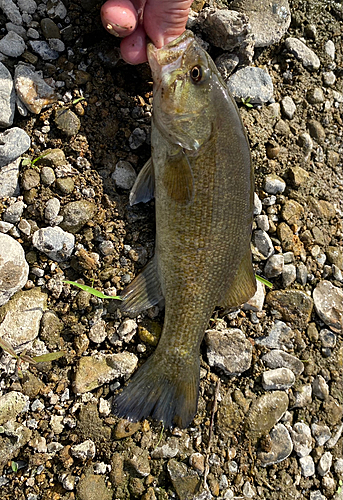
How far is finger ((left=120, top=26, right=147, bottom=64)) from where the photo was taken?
292 centimetres

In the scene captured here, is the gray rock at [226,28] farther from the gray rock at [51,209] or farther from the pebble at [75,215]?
the gray rock at [51,209]

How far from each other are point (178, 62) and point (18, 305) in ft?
6.18

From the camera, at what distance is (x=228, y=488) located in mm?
3121

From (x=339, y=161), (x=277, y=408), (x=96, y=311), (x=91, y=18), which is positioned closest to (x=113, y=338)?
(x=96, y=311)

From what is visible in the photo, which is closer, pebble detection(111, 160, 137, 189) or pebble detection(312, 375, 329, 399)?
pebble detection(111, 160, 137, 189)

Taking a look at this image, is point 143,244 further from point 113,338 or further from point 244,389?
point 244,389

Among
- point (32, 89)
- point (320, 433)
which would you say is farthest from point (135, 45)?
point (320, 433)

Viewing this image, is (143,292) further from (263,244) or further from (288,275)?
(288,275)

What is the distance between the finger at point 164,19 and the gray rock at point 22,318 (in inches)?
73.2

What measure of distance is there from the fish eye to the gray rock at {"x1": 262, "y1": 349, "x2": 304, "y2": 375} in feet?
6.71

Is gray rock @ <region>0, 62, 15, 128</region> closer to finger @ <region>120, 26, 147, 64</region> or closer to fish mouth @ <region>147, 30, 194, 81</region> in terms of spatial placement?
finger @ <region>120, 26, 147, 64</region>

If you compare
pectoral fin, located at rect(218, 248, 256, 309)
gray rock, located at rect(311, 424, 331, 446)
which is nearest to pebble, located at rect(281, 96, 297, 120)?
pectoral fin, located at rect(218, 248, 256, 309)

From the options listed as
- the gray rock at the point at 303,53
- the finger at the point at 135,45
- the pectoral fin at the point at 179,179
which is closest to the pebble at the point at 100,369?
the pectoral fin at the point at 179,179

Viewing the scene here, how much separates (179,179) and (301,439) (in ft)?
7.12
